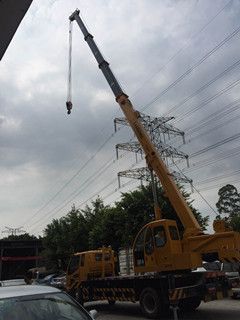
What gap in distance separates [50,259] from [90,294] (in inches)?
1345

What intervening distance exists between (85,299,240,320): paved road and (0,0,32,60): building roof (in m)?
10.6

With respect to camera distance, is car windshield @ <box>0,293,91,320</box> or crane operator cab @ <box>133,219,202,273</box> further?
crane operator cab @ <box>133,219,202,273</box>

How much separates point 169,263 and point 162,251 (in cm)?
48

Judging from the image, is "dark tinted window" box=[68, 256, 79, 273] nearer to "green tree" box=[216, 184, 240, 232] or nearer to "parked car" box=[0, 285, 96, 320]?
"parked car" box=[0, 285, 96, 320]

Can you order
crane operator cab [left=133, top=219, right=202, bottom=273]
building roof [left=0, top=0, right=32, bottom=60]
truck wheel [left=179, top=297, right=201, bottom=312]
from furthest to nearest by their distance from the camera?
truck wheel [left=179, top=297, right=201, bottom=312] → crane operator cab [left=133, top=219, right=202, bottom=273] → building roof [left=0, top=0, right=32, bottom=60]

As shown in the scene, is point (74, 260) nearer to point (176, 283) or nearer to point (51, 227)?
point (176, 283)

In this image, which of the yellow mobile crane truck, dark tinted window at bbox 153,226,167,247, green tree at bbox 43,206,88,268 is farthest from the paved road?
green tree at bbox 43,206,88,268

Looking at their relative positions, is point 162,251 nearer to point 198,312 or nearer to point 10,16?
point 198,312

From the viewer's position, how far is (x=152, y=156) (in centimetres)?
1873

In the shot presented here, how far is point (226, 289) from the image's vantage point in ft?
50.9

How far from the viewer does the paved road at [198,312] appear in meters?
14.6

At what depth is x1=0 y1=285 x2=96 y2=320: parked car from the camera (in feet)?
18.6

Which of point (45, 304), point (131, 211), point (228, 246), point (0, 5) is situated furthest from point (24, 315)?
point (131, 211)

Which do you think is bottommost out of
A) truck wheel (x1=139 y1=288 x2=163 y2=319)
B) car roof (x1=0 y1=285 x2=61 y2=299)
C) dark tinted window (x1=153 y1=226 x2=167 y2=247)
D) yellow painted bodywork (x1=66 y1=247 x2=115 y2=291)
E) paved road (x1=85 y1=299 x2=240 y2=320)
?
paved road (x1=85 y1=299 x2=240 y2=320)
